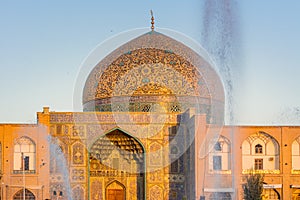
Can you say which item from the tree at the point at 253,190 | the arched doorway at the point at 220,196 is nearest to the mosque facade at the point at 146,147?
the arched doorway at the point at 220,196

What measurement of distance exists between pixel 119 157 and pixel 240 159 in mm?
5555

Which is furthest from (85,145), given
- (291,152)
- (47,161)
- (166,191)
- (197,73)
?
(291,152)

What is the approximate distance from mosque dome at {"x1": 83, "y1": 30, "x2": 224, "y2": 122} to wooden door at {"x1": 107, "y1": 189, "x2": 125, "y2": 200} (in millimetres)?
3453

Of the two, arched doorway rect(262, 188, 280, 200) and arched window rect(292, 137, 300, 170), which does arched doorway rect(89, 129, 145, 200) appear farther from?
arched window rect(292, 137, 300, 170)

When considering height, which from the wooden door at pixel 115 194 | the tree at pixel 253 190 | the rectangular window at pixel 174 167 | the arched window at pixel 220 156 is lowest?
the wooden door at pixel 115 194

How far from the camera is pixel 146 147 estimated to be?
29.4m

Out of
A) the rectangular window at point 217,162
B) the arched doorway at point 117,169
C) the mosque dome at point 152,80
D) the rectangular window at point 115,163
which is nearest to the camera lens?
the rectangular window at point 217,162

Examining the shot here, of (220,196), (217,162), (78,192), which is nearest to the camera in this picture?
(220,196)

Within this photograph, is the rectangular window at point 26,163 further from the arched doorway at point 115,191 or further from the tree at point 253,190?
the tree at point 253,190

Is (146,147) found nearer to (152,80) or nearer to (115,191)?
(115,191)

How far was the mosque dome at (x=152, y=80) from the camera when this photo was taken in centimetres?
3097

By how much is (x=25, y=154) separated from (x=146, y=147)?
490cm

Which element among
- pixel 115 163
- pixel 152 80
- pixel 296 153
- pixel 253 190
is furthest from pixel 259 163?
pixel 253 190

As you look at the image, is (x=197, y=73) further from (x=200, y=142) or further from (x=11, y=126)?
(x=11, y=126)
